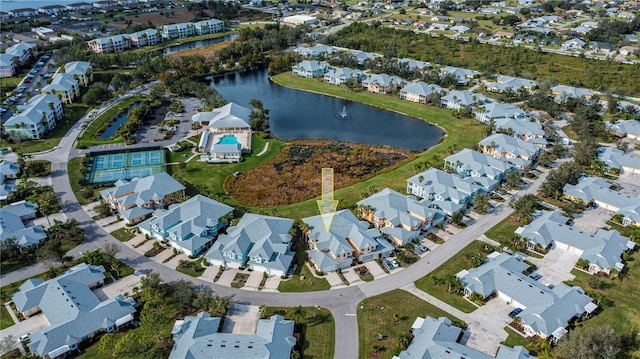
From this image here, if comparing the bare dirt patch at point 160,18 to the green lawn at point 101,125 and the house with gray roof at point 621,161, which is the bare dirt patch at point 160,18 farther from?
the house with gray roof at point 621,161

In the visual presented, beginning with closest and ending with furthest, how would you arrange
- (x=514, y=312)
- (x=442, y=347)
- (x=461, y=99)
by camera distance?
(x=442, y=347) < (x=514, y=312) < (x=461, y=99)

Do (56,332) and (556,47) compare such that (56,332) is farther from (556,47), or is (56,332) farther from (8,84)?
(556,47)

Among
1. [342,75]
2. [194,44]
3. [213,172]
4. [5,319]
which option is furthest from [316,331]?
[194,44]

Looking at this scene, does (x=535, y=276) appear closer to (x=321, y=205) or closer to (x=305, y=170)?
(x=321, y=205)

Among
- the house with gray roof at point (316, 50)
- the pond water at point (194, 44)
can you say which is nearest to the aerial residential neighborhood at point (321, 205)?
the house with gray roof at point (316, 50)

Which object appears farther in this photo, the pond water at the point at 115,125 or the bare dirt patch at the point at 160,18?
the bare dirt patch at the point at 160,18

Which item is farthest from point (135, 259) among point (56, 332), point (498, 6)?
point (498, 6)

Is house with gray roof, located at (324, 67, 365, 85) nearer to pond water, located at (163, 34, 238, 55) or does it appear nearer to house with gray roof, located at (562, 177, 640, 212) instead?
pond water, located at (163, 34, 238, 55)
